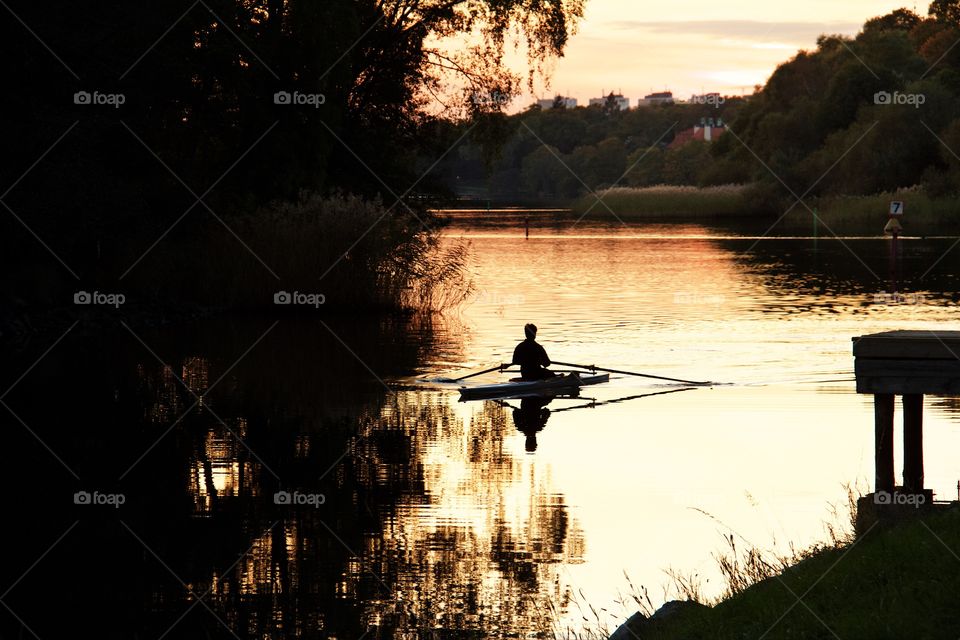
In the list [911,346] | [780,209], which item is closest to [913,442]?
[911,346]

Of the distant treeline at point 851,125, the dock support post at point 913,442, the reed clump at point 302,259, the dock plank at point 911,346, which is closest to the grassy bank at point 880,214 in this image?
the distant treeline at point 851,125

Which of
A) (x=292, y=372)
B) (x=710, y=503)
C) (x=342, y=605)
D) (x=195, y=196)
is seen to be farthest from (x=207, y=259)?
(x=342, y=605)

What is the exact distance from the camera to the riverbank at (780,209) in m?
86.6

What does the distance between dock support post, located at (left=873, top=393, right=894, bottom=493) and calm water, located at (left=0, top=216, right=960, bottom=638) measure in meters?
1.39

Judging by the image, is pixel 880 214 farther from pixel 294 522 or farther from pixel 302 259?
pixel 294 522

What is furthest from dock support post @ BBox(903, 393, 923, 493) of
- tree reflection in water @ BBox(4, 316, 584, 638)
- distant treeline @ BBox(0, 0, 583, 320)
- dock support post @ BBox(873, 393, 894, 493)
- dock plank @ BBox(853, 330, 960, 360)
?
distant treeline @ BBox(0, 0, 583, 320)

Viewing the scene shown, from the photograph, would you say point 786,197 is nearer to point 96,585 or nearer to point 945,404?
point 945,404

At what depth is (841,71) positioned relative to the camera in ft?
372

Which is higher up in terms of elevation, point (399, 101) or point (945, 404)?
point (399, 101)

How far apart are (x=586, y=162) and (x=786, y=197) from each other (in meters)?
68.4

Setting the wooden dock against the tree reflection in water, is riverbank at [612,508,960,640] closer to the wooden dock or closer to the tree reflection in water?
the wooden dock

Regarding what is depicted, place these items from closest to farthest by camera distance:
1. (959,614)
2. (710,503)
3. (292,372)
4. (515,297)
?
1. (959,614)
2. (710,503)
3. (292,372)
4. (515,297)

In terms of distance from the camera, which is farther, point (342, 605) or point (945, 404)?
point (945, 404)

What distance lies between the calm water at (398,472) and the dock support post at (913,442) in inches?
53.1
